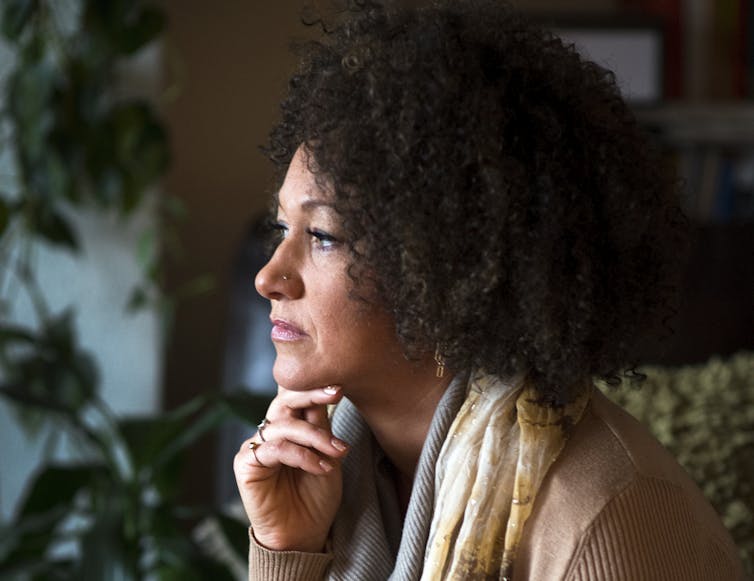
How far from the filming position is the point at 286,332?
1.02 metres

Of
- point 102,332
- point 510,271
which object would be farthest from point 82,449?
point 510,271

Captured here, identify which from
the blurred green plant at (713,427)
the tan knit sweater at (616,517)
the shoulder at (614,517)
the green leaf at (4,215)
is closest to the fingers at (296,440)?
the tan knit sweater at (616,517)

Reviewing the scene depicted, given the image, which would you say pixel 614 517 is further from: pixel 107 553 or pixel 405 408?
pixel 107 553

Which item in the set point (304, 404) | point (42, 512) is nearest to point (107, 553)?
point (42, 512)

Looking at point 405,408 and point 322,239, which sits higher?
point 322,239

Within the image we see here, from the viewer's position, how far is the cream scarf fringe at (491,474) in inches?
39.0

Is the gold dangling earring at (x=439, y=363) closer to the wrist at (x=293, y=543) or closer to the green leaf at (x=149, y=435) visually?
the wrist at (x=293, y=543)

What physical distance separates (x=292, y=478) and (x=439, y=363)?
22 cm

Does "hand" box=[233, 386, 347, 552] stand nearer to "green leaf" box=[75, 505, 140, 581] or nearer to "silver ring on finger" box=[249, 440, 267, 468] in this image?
"silver ring on finger" box=[249, 440, 267, 468]

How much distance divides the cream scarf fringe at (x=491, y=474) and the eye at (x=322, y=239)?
197mm

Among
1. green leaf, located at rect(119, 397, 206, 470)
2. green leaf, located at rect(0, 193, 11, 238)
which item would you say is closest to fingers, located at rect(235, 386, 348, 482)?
green leaf, located at rect(119, 397, 206, 470)

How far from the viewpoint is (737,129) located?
234 cm

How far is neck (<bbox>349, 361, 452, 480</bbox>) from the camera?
1.07m

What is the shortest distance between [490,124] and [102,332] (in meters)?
1.44
